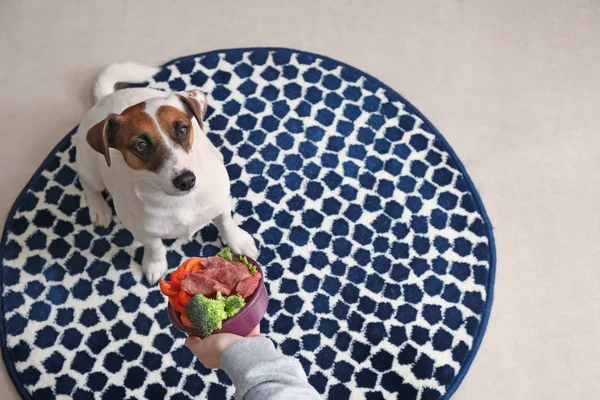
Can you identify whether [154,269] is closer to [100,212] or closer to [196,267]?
[100,212]

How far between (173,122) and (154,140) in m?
0.08

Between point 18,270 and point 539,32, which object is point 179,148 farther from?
point 539,32

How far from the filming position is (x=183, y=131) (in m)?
1.78

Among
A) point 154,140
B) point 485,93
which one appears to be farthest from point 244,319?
point 485,93

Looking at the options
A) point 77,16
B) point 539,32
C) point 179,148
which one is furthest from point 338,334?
point 77,16

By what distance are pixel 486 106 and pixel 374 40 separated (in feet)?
2.12

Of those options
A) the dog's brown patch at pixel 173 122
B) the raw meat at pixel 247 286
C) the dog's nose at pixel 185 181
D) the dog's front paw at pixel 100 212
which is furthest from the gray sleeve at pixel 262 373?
the dog's front paw at pixel 100 212

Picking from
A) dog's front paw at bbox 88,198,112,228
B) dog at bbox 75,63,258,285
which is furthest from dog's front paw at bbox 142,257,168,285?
dog's front paw at bbox 88,198,112,228

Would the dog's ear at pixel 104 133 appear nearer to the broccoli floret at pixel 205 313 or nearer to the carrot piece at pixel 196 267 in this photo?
the carrot piece at pixel 196 267

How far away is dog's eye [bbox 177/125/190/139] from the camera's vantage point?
1764 millimetres

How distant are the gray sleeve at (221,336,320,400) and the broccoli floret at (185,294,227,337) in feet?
0.31

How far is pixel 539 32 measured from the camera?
9.68ft

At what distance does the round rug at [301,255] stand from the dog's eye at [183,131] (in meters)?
0.78

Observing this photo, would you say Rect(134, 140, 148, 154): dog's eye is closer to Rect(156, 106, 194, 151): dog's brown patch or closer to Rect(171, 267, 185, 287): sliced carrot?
Rect(156, 106, 194, 151): dog's brown patch
